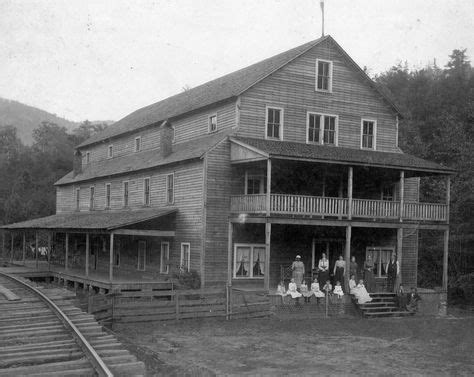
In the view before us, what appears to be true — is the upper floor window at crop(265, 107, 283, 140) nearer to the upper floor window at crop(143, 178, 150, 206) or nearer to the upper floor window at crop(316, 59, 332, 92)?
the upper floor window at crop(316, 59, 332, 92)

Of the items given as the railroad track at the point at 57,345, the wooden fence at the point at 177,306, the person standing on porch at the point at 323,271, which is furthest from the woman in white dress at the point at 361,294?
the railroad track at the point at 57,345

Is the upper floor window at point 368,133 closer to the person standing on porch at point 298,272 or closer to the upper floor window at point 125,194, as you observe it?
the person standing on porch at point 298,272

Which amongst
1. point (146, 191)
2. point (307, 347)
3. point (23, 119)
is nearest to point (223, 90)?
point (146, 191)

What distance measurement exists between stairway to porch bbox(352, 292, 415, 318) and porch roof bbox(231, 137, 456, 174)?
535 centimetres

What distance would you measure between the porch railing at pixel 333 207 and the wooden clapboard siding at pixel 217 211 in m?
0.60

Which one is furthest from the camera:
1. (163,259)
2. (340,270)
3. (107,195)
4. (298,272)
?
(107,195)

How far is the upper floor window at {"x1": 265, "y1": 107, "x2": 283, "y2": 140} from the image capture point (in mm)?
29094

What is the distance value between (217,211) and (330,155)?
5391 mm

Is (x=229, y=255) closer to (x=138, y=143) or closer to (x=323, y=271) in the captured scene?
(x=323, y=271)

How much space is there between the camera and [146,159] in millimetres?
34625

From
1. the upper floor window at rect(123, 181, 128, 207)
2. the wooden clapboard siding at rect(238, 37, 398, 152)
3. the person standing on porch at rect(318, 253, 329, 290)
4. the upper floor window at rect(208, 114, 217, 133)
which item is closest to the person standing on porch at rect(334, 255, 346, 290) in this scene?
the person standing on porch at rect(318, 253, 329, 290)

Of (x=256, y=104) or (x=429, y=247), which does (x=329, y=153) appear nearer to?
(x=256, y=104)

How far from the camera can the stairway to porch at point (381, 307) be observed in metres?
24.7

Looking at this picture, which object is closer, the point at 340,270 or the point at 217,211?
the point at 340,270
